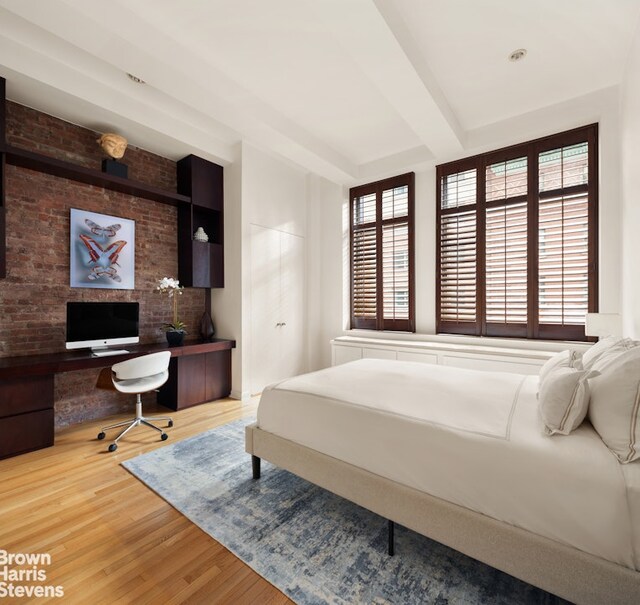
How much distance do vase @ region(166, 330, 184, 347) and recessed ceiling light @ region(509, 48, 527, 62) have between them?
13.6ft

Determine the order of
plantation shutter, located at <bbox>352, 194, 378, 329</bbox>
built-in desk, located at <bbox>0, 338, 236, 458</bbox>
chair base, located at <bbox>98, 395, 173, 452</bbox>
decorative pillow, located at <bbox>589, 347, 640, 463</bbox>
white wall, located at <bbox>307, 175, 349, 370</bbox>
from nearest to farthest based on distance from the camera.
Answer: decorative pillow, located at <bbox>589, 347, 640, 463</bbox> < built-in desk, located at <bbox>0, 338, 236, 458</bbox> < chair base, located at <bbox>98, 395, 173, 452</bbox> < plantation shutter, located at <bbox>352, 194, 378, 329</bbox> < white wall, located at <bbox>307, 175, 349, 370</bbox>

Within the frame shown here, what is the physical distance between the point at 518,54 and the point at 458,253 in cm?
215

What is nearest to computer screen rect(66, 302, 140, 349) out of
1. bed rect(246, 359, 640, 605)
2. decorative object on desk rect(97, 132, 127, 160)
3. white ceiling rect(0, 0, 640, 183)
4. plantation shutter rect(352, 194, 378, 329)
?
decorative object on desk rect(97, 132, 127, 160)

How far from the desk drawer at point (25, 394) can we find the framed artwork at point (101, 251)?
106cm

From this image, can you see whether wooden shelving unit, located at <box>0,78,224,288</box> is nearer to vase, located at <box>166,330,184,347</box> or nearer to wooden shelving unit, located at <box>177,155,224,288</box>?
wooden shelving unit, located at <box>177,155,224,288</box>

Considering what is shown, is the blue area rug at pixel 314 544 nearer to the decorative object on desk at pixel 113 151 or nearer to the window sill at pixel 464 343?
the window sill at pixel 464 343

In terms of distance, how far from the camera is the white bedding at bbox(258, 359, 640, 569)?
1.22 m

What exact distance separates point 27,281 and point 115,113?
5.94 feet

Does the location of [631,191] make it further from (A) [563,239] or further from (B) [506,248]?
(B) [506,248]

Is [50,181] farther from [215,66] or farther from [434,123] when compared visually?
[434,123]

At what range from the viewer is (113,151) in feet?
11.6

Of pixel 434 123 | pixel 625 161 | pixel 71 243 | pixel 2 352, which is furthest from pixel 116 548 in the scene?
pixel 625 161

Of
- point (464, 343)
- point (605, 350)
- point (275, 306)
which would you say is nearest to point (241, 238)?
point (275, 306)

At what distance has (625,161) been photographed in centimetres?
288
